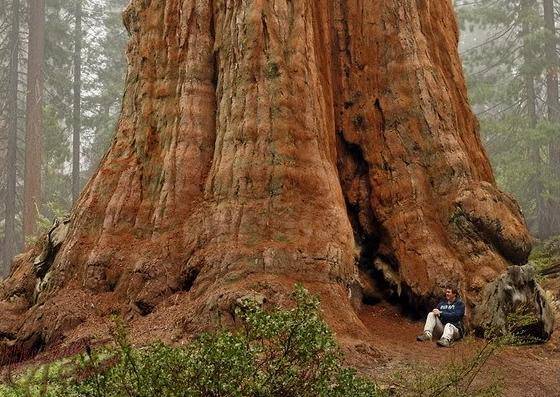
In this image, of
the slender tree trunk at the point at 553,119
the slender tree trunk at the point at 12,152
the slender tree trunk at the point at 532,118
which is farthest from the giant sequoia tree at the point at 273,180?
the slender tree trunk at the point at 12,152

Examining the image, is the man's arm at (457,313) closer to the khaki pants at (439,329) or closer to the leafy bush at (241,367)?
the khaki pants at (439,329)

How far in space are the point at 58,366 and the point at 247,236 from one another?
2864 mm

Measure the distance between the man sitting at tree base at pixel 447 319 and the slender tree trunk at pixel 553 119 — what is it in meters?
14.5

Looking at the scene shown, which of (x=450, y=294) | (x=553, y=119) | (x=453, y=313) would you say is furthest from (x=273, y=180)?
(x=553, y=119)

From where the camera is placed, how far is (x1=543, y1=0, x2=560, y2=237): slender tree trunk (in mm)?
22312

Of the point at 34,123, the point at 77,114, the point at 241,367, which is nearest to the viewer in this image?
the point at 241,367

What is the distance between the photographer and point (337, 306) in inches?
297

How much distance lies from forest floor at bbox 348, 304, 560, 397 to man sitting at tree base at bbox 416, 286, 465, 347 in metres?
0.16

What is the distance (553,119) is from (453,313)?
18166 millimetres

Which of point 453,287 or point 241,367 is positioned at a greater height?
point 241,367

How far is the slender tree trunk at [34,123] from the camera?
839 inches

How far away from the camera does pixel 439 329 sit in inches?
339

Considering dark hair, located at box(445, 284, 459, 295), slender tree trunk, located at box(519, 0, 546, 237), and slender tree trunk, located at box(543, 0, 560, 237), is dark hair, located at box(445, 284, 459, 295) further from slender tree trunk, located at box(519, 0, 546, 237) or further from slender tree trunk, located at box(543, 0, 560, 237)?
slender tree trunk, located at box(519, 0, 546, 237)

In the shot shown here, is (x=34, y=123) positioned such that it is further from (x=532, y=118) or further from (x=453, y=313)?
(x=532, y=118)
